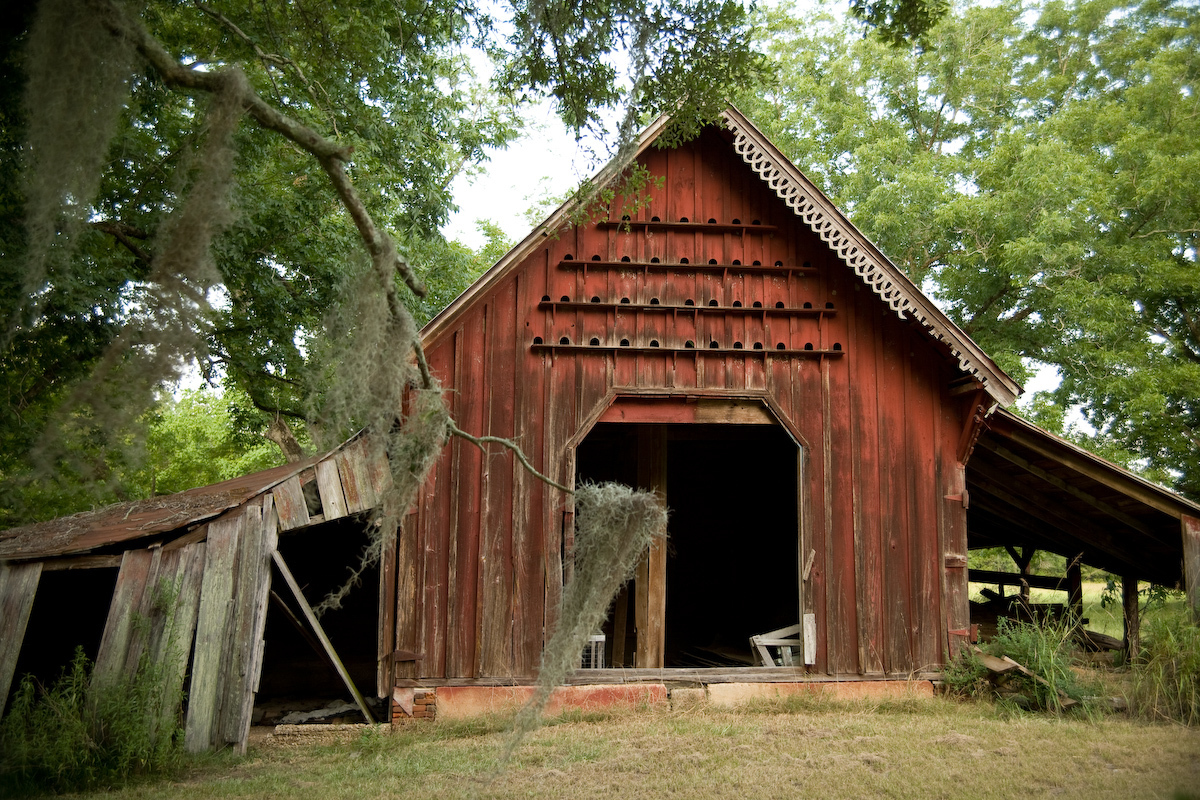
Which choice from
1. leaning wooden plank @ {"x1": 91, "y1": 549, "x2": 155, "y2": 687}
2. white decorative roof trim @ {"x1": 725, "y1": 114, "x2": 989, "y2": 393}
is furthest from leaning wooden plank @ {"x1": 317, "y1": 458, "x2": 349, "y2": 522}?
white decorative roof trim @ {"x1": 725, "y1": 114, "x2": 989, "y2": 393}

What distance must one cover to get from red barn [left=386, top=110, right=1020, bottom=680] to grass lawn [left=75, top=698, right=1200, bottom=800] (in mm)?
982

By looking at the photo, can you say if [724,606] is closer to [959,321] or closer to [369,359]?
[959,321]

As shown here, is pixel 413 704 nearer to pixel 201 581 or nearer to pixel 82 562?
pixel 201 581

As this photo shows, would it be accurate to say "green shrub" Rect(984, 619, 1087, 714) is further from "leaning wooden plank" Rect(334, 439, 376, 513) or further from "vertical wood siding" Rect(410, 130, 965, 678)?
"leaning wooden plank" Rect(334, 439, 376, 513)

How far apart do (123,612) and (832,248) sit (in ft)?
24.1

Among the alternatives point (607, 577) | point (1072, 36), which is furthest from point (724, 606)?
point (1072, 36)

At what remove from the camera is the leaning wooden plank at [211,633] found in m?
7.21

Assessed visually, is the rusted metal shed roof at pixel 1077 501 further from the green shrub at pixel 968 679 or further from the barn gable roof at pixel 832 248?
the green shrub at pixel 968 679

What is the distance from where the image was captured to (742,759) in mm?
7211

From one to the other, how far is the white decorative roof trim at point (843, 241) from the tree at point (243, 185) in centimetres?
122

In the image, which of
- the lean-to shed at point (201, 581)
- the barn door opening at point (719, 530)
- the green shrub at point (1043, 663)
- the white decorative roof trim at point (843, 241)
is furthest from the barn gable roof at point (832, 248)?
the barn door opening at point (719, 530)

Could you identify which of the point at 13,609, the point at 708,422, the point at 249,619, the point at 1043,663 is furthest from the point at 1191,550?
the point at 13,609

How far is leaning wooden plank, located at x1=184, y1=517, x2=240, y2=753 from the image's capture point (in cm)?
721

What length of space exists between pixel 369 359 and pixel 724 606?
38.0 ft
